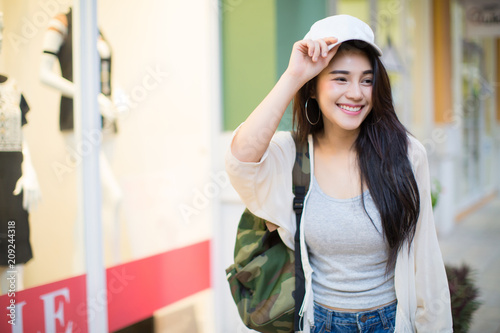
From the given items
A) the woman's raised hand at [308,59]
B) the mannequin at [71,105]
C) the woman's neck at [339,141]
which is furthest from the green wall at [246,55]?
the woman's raised hand at [308,59]

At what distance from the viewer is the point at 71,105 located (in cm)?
249

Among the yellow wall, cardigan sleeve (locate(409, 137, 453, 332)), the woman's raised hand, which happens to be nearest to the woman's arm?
the woman's raised hand

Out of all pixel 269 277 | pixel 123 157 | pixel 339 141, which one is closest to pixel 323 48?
pixel 339 141

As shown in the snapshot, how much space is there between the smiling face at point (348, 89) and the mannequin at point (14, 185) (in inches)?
56.4

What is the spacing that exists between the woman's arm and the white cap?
44 millimetres

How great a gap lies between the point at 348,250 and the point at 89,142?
63.9 inches

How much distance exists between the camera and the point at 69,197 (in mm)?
2471

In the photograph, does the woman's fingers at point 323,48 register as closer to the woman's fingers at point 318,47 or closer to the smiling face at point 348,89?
the woman's fingers at point 318,47

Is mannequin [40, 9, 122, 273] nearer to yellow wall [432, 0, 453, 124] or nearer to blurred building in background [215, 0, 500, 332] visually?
blurred building in background [215, 0, 500, 332]

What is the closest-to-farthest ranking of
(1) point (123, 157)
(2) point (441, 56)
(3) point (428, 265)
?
(3) point (428, 265), (1) point (123, 157), (2) point (441, 56)

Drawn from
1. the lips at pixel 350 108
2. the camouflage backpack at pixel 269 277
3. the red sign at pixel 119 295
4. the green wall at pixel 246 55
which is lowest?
the red sign at pixel 119 295

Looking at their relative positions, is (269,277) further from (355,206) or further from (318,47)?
(318,47)

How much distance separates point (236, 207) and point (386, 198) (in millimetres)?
1968

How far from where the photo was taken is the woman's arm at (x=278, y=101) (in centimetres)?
144
